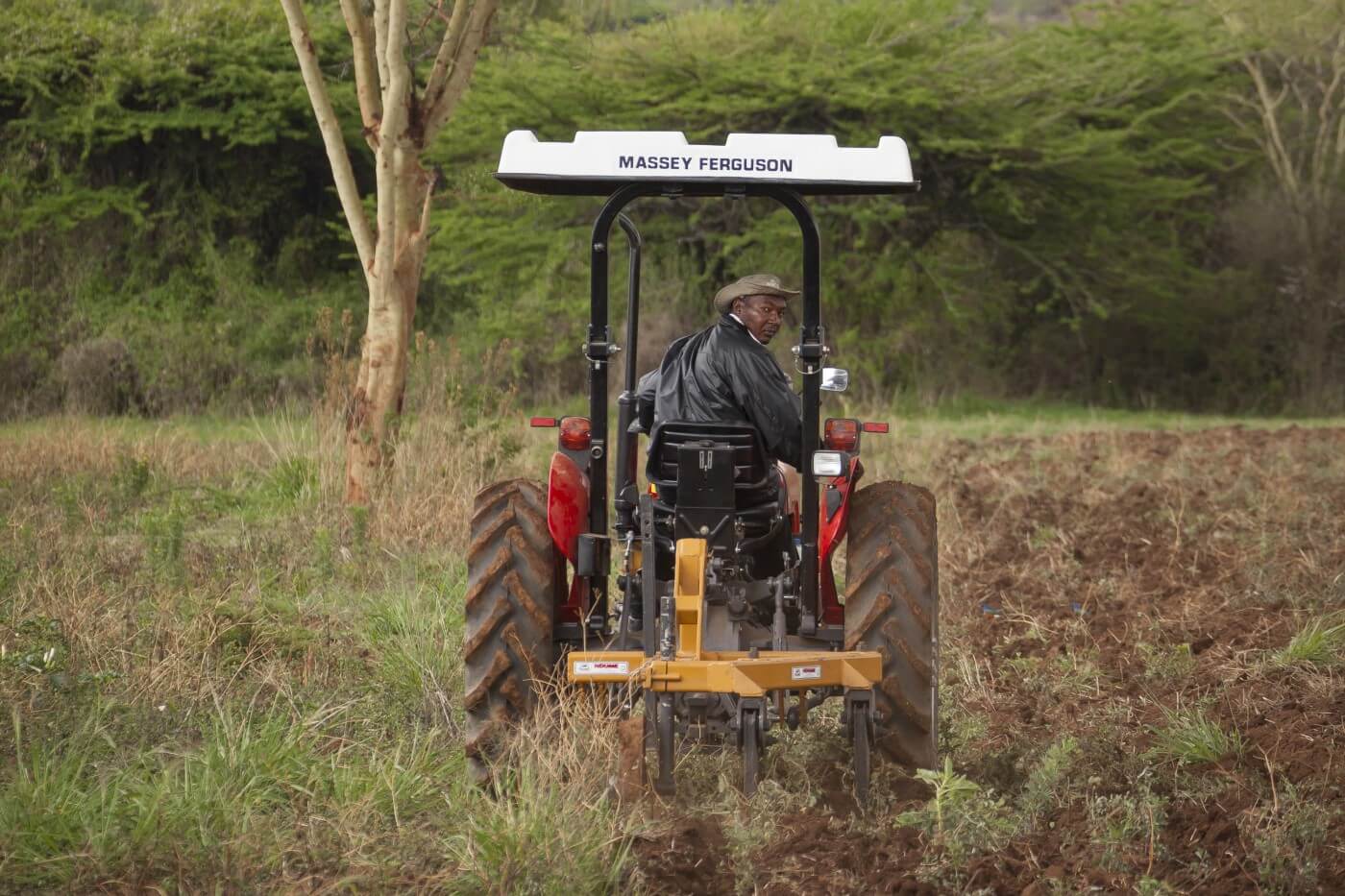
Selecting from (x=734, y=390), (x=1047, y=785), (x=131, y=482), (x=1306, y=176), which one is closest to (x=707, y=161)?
(x=734, y=390)

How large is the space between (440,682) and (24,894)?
2352 mm

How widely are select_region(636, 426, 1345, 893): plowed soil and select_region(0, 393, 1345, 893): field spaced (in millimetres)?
16

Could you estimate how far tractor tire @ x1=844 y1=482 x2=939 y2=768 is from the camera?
18.9 ft

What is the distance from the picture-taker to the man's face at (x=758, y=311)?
6.05 meters

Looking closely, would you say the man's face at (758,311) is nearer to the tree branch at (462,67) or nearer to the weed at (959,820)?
the weed at (959,820)

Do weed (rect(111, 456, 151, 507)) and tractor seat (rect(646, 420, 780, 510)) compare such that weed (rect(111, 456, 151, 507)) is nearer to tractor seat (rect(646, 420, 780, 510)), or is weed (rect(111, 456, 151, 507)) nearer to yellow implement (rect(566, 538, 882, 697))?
tractor seat (rect(646, 420, 780, 510))

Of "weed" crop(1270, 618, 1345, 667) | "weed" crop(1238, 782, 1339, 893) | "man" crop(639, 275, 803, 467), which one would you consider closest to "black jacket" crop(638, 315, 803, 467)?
"man" crop(639, 275, 803, 467)

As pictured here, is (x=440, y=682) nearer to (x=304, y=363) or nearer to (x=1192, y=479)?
(x=1192, y=479)

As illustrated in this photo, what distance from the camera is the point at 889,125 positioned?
2122 centimetres

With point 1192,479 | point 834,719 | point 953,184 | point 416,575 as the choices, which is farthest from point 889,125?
point 834,719

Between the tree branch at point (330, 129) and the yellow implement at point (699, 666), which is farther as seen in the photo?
Result: the tree branch at point (330, 129)

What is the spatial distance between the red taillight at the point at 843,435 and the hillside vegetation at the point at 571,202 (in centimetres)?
1364

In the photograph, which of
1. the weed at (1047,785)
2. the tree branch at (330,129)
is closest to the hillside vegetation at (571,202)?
the tree branch at (330,129)

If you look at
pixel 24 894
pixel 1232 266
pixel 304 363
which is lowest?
pixel 24 894
